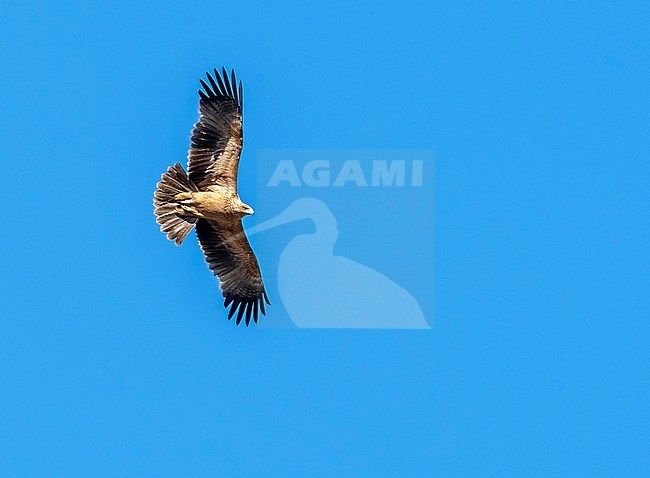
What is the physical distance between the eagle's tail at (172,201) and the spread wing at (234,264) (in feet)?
1.55

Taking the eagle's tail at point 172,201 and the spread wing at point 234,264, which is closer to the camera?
the eagle's tail at point 172,201

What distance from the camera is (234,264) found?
22422mm

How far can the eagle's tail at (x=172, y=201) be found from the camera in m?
21.1

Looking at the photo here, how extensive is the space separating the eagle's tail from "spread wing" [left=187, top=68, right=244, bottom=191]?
143mm

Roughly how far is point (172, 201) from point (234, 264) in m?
1.58

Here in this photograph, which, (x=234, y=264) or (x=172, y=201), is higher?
(x=172, y=201)

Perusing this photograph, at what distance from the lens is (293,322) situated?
77.0 feet

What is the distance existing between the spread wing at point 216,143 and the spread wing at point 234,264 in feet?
2.16

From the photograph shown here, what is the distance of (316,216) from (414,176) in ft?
5.19

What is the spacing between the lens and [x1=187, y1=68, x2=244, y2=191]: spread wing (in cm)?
2127

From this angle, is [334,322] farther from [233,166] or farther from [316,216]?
[233,166]

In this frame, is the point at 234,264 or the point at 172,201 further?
the point at 234,264

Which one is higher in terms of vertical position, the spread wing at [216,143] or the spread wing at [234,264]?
the spread wing at [216,143]

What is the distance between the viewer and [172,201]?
2127cm
